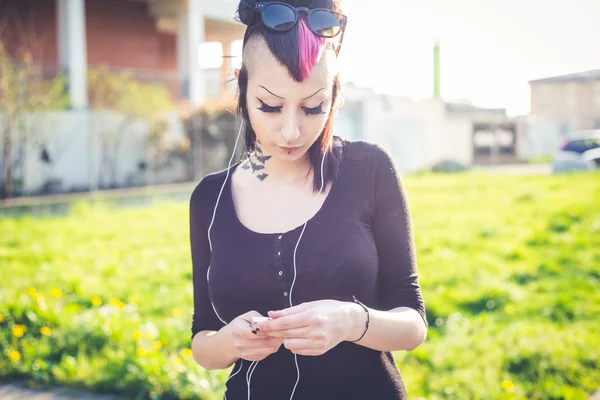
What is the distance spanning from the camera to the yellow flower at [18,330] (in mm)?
3811

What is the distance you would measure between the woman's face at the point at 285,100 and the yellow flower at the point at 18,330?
302cm

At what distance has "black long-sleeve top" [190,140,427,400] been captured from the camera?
4.90 feet

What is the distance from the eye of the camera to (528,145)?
3372 cm

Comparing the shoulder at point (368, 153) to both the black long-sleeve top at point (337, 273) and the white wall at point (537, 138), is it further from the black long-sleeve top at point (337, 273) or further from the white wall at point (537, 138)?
the white wall at point (537, 138)

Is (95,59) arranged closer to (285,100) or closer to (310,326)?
(285,100)

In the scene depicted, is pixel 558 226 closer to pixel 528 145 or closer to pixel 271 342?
pixel 271 342

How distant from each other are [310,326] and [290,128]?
1.62ft

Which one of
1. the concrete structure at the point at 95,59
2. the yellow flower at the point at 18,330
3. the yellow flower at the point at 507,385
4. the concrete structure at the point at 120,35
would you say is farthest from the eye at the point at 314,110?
the concrete structure at the point at 120,35

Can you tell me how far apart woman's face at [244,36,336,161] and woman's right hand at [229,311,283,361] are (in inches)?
17.8

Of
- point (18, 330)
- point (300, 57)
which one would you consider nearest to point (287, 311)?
point (300, 57)

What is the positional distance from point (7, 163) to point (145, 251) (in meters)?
7.19

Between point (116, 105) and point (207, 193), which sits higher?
point (116, 105)

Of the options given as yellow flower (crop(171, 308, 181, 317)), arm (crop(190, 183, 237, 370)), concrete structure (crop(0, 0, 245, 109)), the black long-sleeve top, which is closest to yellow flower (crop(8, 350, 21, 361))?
yellow flower (crop(171, 308, 181, 317))

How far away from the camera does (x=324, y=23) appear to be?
1483mm
